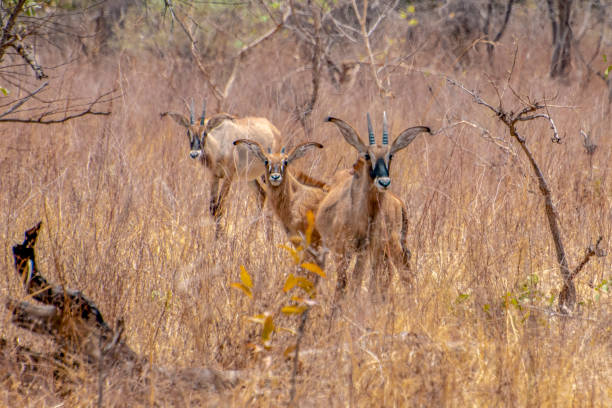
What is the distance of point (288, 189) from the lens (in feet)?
19.1

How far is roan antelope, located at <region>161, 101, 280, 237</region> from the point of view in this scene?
26.1 feet

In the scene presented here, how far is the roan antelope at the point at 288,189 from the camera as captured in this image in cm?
559

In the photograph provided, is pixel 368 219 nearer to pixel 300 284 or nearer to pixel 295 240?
pixel 295 240

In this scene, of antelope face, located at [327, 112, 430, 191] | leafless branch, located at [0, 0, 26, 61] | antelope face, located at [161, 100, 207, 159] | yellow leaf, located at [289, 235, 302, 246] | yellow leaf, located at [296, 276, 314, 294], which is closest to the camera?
yellow leaf, located at [296, 276, 314, 294]

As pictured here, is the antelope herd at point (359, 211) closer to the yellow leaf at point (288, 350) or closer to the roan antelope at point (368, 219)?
the roan antelope at point (368, 219)

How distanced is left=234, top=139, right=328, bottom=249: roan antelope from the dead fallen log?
8.01 ft

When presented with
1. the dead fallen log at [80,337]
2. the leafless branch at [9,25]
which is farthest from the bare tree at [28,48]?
the dead fallen log at [80,337]

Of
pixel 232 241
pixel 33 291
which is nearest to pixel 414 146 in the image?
pixel 232 241

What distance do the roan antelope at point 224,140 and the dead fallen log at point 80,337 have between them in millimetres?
4484

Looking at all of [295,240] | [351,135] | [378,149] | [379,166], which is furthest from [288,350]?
[295,240]

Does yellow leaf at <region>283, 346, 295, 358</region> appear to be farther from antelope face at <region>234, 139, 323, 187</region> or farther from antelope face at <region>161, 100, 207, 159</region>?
antelope face at <region>161, 100, 207, 159</region>

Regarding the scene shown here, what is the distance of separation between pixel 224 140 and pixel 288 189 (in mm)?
2822

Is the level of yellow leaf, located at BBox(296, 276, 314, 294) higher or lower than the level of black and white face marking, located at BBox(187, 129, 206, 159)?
lower

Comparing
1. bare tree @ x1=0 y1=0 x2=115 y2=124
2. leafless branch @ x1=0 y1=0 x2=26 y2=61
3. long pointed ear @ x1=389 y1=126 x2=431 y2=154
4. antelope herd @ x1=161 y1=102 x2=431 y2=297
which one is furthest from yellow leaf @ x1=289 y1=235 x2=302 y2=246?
leafless branch @ x1=0 y1=0 x2=26 y2=61
